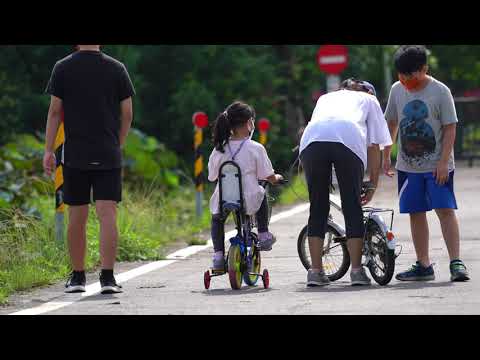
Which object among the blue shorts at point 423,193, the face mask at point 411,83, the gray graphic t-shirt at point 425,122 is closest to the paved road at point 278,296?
the blue shorts at point 423,193

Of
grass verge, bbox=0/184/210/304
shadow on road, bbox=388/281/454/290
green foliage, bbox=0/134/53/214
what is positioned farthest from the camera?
green foliage, bbox=0/134/53/214

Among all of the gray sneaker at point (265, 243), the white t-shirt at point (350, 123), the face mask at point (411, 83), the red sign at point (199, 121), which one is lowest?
the gray sneaker at point (265, 243)

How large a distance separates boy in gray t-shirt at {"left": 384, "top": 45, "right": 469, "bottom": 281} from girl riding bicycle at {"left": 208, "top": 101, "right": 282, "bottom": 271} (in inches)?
37.5

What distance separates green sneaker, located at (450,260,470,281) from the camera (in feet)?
29.6

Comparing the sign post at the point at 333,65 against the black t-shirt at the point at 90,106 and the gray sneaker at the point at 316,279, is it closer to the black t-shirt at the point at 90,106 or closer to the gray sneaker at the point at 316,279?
the gray sneaker at the point at 316,279

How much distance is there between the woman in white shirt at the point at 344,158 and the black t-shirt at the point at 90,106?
1.34 metres

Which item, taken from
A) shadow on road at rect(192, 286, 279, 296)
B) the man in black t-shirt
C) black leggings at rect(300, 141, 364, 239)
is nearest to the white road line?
the man in black t-shirt

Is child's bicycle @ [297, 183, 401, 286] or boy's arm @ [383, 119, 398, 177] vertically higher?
boy's arm @ [383, 119, 398, 177]

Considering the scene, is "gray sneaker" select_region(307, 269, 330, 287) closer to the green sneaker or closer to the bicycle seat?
the bicycle seat

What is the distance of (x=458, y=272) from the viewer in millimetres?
9062

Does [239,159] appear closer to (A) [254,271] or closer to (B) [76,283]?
(A) [254,271]

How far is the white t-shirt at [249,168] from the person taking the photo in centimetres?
922

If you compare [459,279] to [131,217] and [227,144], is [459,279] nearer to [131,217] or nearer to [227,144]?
[227,144]
